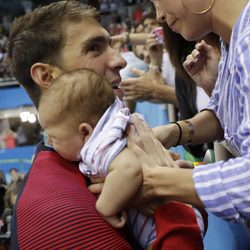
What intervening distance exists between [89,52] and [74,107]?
0.24 m

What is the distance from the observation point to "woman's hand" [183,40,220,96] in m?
1.30

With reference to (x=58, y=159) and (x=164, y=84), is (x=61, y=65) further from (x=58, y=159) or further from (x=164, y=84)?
(x=164, y=84)

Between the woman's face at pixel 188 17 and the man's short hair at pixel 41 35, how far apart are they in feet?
0.62

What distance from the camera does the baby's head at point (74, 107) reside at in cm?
74

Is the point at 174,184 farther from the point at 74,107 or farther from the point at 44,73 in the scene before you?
the point at 44,73

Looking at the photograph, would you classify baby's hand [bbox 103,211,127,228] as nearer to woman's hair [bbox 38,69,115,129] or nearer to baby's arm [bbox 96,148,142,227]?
baby's arm [bbox 96,148,142,227]

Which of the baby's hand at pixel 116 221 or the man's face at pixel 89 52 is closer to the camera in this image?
the baby's hand at pixel 116 221

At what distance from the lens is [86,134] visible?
752mm

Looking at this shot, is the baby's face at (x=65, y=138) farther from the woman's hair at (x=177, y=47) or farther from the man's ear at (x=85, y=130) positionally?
the woman's hair at (x=177, y=47)

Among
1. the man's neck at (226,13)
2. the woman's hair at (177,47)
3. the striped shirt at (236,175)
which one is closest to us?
the striped shirt at (236,175)

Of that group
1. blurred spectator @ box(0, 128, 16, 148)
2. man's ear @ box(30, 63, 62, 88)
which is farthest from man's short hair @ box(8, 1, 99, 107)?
blurred spectator @ box(0, 128, 16, 148)

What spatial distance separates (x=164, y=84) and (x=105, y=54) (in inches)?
50.4

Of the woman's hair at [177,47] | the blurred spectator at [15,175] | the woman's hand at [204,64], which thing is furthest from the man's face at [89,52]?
the blurred spectator at [15,175]

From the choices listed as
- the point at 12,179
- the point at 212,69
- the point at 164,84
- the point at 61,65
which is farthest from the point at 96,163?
the point at 12,179
